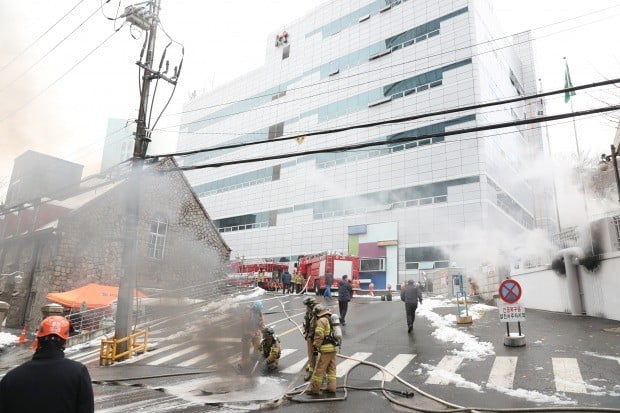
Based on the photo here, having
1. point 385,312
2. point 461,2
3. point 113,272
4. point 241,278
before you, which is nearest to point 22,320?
point 113,272

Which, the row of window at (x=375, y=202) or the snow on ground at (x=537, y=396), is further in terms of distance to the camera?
the row of window at (x=375, y=202)

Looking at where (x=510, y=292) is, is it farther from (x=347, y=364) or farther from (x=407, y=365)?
(x=347, y=364)

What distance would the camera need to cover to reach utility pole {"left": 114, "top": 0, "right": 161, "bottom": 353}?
11727 mm

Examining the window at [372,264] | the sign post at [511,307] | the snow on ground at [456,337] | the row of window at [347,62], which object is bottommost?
the snow on ground at [456,337]

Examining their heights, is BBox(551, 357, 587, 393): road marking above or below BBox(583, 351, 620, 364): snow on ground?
below

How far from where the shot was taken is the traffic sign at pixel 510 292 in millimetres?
10477

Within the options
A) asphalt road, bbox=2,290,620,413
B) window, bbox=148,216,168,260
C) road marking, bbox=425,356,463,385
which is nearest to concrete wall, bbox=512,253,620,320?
asphalt road, bbox=2,290,620,413

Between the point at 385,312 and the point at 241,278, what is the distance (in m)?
14.3

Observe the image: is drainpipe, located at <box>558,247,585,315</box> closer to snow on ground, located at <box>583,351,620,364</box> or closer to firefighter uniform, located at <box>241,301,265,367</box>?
snow on ground, located at <box>583,351,620,364</box>

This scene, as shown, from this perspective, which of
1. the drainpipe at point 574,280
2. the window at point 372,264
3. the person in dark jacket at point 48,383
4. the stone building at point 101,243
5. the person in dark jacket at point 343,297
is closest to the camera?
the person in dark jacket at point 48,383

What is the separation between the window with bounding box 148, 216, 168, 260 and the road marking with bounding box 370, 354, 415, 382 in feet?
57.6

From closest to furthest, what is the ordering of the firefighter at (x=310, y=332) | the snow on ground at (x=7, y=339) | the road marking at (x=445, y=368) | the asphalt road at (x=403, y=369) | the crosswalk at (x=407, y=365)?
the asphalt road at (x=403, y=369), the crosswalk at (x=407, y=365), the road marking at (x=445, y=368), the firefighter at (x=310, y=332), the snow on ground at (x=7, y=339)

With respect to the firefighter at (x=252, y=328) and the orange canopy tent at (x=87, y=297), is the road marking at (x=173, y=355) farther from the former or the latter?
the orange canopy tent at (x=87, y=297)

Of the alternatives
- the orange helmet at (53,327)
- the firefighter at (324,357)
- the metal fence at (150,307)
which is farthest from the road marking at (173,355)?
the orange helmet at (53,327)
